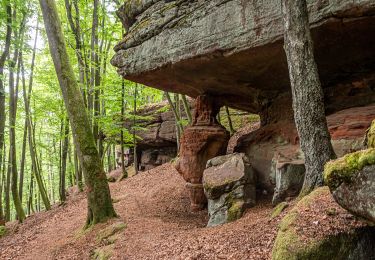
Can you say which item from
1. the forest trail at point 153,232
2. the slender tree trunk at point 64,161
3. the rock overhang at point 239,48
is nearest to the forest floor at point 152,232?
the forest trail at point 153,232

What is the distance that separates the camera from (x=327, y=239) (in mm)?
3908

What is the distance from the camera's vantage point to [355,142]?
732 centimetres

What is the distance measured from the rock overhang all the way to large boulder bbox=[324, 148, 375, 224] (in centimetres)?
396

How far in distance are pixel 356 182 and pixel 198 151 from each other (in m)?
7.25

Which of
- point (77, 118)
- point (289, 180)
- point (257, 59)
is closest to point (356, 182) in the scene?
point (289, 180)

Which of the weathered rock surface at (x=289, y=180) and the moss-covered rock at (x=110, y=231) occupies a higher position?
the weathered rock surface at (x=289, y=180)

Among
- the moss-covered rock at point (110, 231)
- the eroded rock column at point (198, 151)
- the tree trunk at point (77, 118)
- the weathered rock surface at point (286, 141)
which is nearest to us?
the weathered rock surface at point (286, 141)

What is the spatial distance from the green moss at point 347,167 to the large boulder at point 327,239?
25.1 inches

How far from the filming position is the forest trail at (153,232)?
5613 mm

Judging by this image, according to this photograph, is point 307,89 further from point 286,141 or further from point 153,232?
point 153,232

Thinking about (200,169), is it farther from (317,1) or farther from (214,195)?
(317,1)

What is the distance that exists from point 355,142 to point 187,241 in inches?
177

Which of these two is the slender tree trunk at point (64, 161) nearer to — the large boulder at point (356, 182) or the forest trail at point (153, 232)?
the forest trail at point (153, 232)

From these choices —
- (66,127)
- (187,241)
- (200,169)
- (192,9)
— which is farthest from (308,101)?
(66,127)
